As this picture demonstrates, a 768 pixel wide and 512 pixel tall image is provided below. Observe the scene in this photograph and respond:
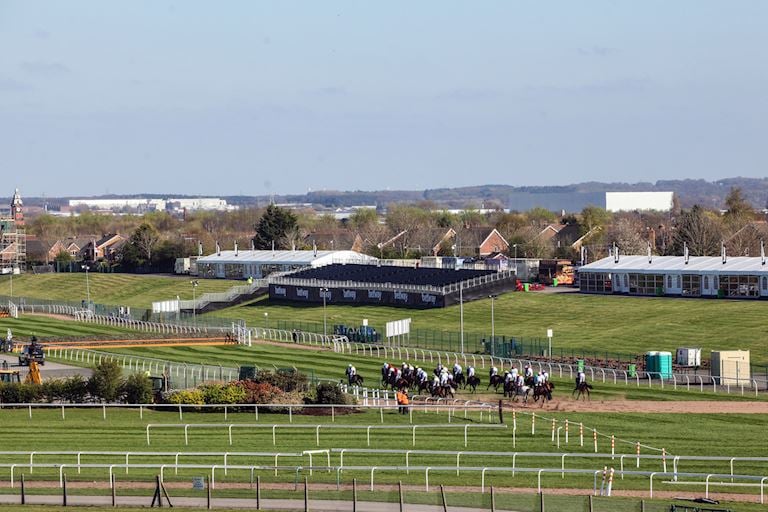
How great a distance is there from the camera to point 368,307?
100938mm

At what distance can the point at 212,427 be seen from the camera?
151 feet

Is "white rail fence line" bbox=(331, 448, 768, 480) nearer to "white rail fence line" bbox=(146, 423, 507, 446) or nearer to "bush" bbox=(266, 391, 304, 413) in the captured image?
"white rail fence line" bbox=(146, 423, 507, 446)

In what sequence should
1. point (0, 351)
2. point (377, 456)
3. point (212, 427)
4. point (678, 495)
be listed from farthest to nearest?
1. point (0, 351)
2. point (212, 427)
3. point (377, 456)
4. point (678, 495)

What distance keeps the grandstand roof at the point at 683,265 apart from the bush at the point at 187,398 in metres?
49.5

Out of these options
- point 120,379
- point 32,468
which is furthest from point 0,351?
point 32,468

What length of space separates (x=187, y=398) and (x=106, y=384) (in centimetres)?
353

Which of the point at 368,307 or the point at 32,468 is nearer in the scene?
the point at 32,468

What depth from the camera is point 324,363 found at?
2724 inches

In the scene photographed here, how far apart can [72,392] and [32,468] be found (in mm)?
14899

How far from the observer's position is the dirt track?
51.0m

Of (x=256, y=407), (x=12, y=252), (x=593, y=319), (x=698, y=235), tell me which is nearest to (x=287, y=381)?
(x=256, y=407)

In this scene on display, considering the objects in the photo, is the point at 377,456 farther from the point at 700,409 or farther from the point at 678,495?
the point at 700,409

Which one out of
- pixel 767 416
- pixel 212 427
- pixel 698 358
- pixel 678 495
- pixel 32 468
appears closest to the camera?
pixel 678 495

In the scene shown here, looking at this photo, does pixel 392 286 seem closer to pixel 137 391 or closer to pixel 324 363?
pixel 324 363
